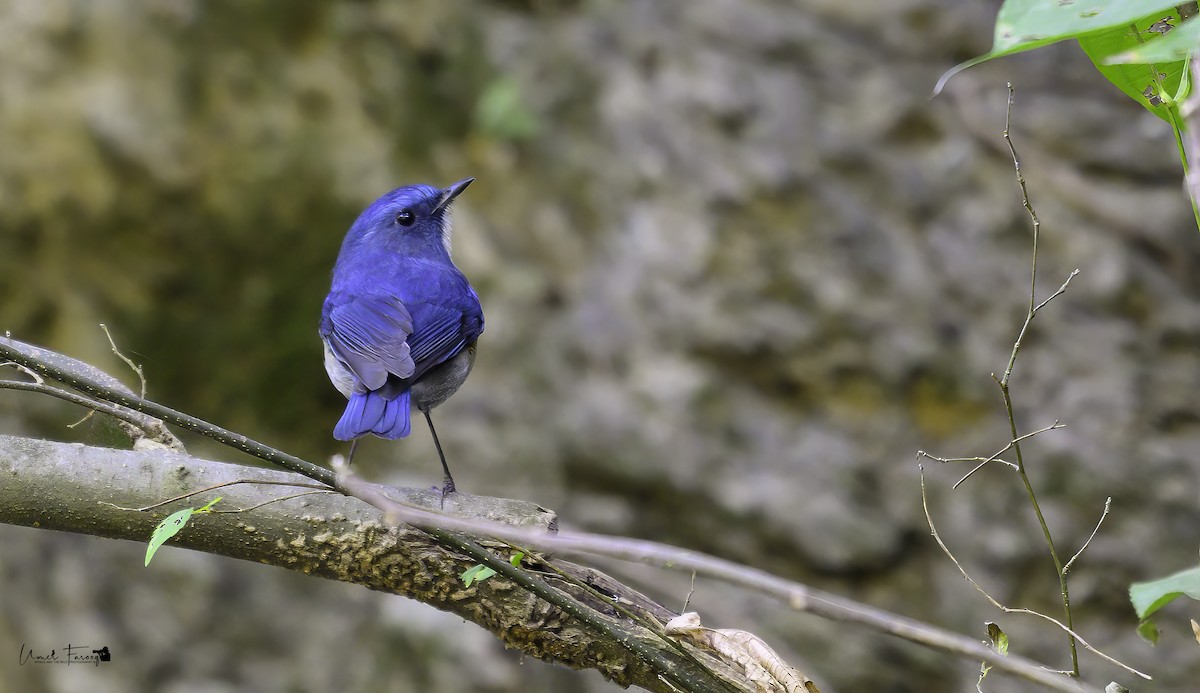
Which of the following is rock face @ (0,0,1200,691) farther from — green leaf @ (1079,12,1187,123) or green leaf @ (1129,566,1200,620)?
green leaf @ (1129,566,1200,620)

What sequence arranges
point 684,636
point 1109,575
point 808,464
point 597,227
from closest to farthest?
1. point 684,636
2. point 1109,575
3. point 808,464
4. point 597,227

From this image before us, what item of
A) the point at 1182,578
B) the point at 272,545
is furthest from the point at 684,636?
the point at 1182,578

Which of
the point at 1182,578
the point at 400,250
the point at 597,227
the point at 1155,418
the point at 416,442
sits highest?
the point at 597,227

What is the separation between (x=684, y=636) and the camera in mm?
2082

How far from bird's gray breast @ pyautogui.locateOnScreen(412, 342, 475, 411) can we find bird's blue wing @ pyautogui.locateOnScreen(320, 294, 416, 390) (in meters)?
0.18

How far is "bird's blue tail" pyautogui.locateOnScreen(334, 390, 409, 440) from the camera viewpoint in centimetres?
270

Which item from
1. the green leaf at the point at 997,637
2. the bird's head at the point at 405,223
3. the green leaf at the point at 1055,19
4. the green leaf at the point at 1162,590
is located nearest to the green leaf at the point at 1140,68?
the green leaf at the point at 1055,19

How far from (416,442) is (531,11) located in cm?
279

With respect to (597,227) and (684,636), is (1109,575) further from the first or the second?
(684,636)

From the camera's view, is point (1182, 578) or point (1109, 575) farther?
point (1109, 575)

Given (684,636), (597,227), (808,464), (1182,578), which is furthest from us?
(597,227)

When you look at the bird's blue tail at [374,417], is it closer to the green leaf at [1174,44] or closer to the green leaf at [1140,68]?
the green leaf at [1140,68]

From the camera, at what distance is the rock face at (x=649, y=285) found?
17.6ft

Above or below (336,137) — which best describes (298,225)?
below
